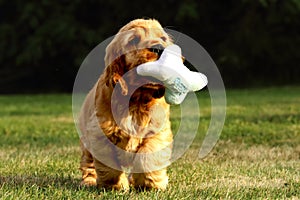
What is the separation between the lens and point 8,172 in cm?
533

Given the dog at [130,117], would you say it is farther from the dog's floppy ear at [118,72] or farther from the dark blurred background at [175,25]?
the dark blurred background at [175,25]

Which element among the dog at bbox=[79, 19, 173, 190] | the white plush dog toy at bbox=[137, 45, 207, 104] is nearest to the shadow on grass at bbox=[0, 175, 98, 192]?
the dog at bbox=[79, 19, 173, 190]

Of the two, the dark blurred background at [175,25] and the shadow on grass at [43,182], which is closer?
the shadow on grass at [43,182]

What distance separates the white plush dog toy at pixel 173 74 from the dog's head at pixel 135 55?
0.17 ft

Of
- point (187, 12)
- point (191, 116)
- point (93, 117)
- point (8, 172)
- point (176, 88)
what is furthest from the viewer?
point (187, 12)

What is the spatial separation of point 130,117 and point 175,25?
63.6ft

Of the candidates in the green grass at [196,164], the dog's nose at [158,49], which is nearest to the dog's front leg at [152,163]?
the green grass at [196,164]

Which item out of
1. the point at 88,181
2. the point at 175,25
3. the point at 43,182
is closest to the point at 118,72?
the point at 88,181

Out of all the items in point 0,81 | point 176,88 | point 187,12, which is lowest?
point 0,81

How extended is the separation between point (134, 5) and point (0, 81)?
21.8 ft

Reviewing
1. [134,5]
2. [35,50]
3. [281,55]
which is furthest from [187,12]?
[35,50]

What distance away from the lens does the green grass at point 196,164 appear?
13.9 ft

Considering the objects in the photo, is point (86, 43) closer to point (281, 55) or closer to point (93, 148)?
point (281, 55)

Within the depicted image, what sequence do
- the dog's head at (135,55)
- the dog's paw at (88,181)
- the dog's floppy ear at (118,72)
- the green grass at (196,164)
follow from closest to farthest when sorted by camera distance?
the dog's head at (135,55)
the dog's floppy ear at (118,72)
the green grass at (196,164)
the dog's paw at (88,181)
